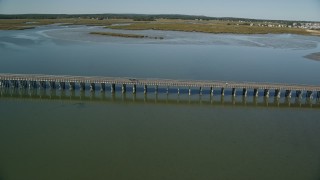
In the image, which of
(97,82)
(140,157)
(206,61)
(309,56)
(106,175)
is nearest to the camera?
(106,175)

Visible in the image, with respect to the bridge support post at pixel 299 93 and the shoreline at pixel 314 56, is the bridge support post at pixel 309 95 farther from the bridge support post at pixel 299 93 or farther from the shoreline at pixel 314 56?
the shoreline at pixel 314 56

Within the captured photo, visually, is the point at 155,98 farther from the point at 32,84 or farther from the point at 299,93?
the point at 299,93

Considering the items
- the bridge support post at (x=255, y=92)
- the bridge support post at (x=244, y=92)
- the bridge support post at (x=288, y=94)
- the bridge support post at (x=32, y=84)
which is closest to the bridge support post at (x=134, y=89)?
the bridge support post at (x=32, y=84)

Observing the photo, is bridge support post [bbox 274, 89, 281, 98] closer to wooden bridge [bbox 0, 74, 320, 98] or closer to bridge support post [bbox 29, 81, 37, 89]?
wooden bridge [bbox 0, 74, 320, 98]

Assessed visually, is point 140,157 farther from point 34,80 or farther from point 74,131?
point 34,80

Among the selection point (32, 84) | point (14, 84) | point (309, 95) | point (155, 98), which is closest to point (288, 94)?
point (309, 95)

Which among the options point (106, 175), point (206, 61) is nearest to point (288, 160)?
point (106, 175)
